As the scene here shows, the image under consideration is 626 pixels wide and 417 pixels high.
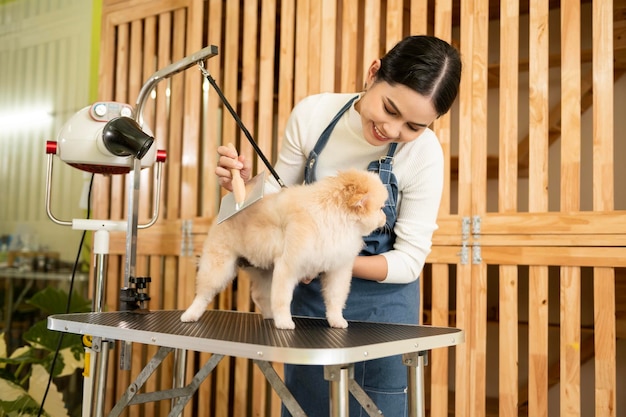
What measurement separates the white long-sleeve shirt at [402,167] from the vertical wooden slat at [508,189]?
0.75 meters

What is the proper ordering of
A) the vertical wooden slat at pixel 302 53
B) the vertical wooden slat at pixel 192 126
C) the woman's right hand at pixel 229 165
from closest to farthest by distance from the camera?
the woman's right hand at pixel 229 165 → the vertical wooden slat at pixel 302 53 → the vertical wooden slat at pixel 192 126

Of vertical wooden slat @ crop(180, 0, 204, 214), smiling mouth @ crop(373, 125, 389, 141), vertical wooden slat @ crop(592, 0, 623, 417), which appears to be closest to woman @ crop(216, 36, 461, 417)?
smiling mouth @ crop(373, 125, 389, 141)

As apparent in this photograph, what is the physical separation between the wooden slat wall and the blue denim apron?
700 millimetres

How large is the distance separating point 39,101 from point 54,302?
107 cm

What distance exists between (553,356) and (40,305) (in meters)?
2.43

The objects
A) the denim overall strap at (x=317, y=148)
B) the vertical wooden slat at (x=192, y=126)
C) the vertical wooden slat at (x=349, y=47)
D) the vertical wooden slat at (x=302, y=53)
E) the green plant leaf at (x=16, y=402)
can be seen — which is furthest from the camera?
the vertical wooden slat at (x=192, y=126)

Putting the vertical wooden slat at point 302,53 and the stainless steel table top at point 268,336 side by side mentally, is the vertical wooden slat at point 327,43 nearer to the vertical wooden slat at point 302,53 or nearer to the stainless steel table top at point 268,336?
the vertical wooden slat at point 302,53

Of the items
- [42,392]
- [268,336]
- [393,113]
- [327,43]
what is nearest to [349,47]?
[327,43]

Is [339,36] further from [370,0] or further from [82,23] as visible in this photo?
[82,23]

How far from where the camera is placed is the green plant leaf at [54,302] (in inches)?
119

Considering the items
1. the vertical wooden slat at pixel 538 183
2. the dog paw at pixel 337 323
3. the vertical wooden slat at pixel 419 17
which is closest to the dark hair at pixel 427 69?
the dog paw at pixel 337 323

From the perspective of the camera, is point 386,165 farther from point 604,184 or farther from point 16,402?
point 16,402

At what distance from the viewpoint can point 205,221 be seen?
9.45ft

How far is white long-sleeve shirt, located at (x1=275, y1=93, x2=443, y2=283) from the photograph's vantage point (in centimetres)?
157
